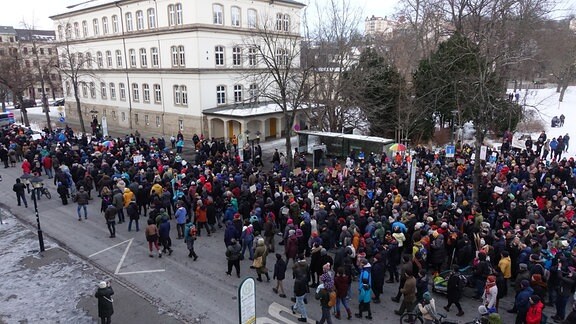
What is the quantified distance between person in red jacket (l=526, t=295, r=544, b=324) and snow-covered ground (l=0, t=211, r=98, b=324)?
10317mm

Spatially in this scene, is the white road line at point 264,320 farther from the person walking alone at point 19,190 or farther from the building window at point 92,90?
the building window at point 92,90

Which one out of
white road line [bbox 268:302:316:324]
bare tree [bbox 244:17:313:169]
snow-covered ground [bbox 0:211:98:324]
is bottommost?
snow-covered ground [bbox 0:211:98:324]

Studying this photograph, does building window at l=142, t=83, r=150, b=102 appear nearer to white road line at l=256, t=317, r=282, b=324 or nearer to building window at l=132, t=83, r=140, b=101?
building window at l=132, t=83, r=140, b=101

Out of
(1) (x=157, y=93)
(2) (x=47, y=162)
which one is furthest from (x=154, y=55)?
(2) (x=47, y=162)

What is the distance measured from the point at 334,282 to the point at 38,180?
15297mm

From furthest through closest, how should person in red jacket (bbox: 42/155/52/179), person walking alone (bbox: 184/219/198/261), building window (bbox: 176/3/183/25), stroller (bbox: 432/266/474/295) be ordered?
building window (bbox: 176/3/183/25), person in red jacket (bbox: 42/155/52/179), person walking alone (bbox: 184/219/198/261), stroller (bbox: 432/266/474/295)

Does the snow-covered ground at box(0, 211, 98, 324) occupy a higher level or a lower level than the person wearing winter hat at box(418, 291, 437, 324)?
lower

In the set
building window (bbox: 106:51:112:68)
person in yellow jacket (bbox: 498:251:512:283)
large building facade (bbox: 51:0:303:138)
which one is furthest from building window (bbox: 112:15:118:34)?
person in yellow jacket (bbox: 498:251:512:283)

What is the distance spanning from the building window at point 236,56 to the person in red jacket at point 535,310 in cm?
3324

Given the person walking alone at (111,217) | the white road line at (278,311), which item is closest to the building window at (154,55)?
the person walking alone at (111,217)

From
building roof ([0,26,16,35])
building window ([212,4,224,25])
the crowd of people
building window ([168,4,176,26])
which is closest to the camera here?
the crowd of people

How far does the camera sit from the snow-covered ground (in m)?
10.9

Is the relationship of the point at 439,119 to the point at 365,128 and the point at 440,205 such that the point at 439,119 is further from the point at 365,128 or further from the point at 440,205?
the point at 440,205

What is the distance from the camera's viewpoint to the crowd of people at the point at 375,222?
34.1 feet
